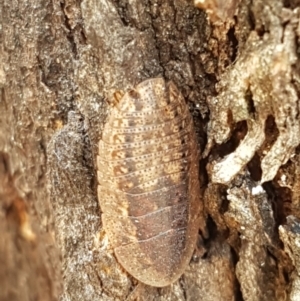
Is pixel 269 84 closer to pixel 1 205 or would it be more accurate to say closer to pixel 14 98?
pixel 14 98

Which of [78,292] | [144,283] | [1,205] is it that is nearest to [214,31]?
[144,283]

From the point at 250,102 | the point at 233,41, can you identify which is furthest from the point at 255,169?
the point at 233,41

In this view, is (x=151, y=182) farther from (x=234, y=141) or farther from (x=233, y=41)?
(x=233, y=41)

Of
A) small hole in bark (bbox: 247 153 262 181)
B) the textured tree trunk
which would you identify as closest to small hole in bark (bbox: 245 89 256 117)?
the textured tree trunk

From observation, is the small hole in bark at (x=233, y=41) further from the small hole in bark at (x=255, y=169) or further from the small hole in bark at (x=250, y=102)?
the small hole in bark at (x=255, y=169)

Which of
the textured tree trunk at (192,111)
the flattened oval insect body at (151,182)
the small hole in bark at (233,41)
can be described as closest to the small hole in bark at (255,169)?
the textured tree trunk at (192,111)

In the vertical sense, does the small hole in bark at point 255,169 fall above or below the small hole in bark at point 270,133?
below
